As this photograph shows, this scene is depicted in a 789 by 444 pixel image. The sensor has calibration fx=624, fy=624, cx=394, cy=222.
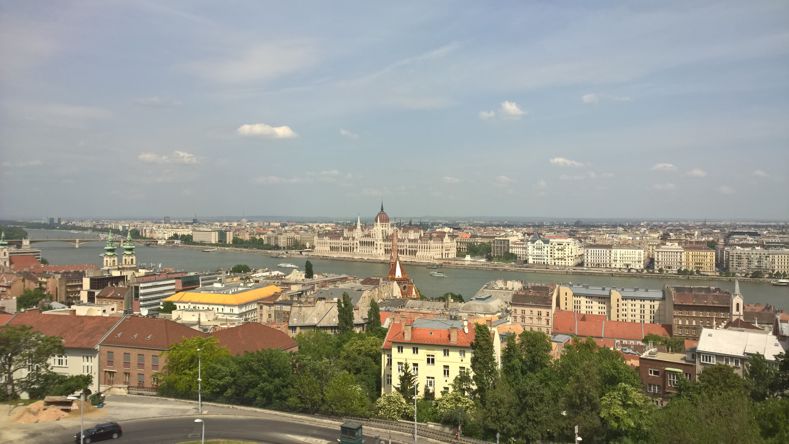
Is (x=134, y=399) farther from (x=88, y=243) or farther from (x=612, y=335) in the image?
(x=88, y=243)

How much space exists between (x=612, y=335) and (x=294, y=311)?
10.1 metres

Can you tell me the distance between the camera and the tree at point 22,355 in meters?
10.9

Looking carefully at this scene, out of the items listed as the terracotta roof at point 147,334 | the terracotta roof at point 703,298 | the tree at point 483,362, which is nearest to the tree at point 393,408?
the tree at point 483,362

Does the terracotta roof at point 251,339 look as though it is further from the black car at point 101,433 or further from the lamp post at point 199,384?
the black car at point 101,433

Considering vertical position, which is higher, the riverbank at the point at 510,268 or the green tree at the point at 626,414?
the green tree at the point at 626,414

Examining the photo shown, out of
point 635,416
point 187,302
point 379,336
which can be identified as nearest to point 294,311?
point 379,336

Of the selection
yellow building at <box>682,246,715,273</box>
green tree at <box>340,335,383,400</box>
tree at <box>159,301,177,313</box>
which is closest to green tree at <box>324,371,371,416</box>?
green tree at <box>340,335,383,400</box>

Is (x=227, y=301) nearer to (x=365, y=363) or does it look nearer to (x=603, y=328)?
(x=365, y=363)

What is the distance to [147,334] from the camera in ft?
42.9

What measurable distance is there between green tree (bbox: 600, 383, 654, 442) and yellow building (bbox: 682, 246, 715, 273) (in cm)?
5176

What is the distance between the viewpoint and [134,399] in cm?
1078

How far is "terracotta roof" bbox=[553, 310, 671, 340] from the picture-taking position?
65.5 feet

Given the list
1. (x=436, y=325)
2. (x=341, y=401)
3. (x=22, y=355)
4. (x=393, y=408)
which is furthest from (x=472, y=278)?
(x=22, y=355)

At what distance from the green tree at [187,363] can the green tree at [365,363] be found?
8.33 ft
